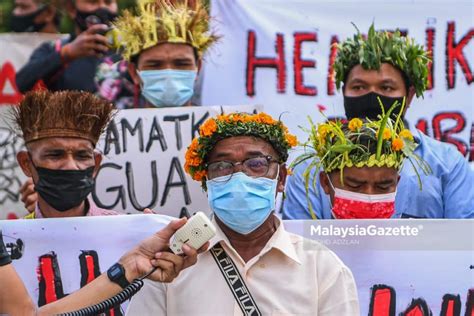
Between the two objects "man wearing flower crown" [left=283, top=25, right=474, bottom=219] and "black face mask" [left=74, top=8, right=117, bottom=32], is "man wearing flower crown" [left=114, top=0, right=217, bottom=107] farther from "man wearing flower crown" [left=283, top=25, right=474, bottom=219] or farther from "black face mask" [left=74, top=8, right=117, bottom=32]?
"man wearing flower crown" [left=283, top=25, right=474, bottom=219]

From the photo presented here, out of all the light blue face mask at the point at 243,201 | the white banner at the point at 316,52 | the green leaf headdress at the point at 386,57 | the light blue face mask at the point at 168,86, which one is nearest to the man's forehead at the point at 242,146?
the light blue face mask at the point at 243,201

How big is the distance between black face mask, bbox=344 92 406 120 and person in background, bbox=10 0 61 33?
185 cm

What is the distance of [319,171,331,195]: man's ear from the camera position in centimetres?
477

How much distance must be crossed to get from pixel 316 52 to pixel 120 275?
274 centimetres

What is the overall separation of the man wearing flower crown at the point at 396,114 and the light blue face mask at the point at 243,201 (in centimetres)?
88

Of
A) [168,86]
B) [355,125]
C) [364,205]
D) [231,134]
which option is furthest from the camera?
[168,86]

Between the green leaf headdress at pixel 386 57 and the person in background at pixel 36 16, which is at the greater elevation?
the person in background at pixel 36 16

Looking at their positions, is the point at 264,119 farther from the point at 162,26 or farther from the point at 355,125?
the point at 162,26

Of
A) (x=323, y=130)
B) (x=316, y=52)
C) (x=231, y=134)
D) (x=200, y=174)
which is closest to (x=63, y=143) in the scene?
(x=200, y=174)

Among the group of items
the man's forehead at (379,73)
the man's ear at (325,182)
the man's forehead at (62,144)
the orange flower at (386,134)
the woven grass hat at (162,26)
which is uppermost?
the woven grass hat at (162,26)

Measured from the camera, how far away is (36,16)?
6074mm

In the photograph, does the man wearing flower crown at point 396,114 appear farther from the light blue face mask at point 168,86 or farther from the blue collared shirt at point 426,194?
the light blue face mask at point 168,86

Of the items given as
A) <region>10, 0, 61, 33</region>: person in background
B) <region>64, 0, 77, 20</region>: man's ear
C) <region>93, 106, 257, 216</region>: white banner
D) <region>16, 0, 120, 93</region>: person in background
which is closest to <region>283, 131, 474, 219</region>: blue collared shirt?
Answer: <region>93, 106, 257, 216</region>: white banner

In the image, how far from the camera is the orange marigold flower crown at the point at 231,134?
4.14 meters
